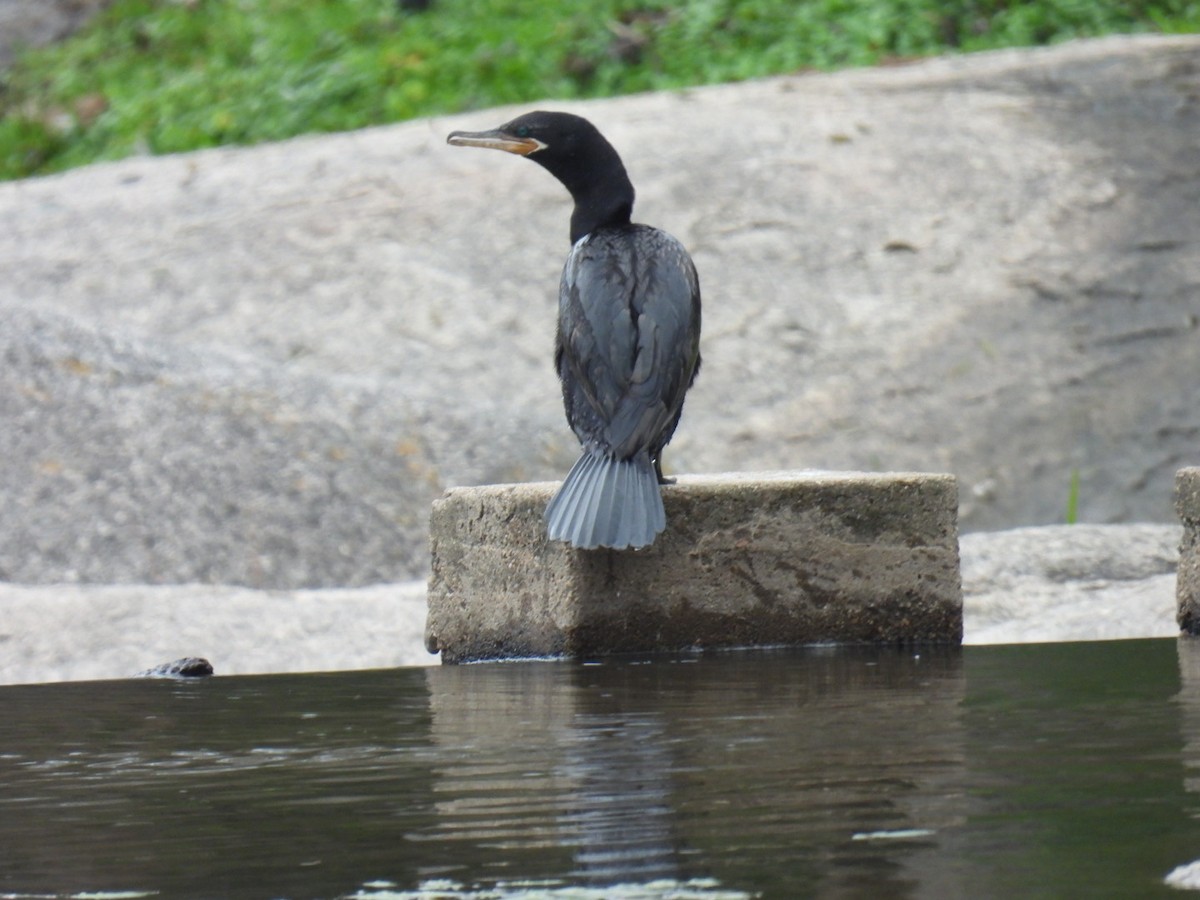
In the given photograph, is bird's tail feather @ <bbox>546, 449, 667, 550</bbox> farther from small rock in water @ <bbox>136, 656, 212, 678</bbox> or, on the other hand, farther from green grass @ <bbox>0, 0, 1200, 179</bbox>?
green grass @ <bbox>0, 0, 1200, 179</bbox>

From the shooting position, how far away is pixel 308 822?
2373mm

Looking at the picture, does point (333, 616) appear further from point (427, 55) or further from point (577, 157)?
point (427, 55)

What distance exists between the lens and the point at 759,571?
494cm

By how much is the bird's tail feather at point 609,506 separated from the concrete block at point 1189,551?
4.23 feet

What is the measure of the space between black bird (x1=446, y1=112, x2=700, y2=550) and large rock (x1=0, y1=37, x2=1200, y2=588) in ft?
9.98

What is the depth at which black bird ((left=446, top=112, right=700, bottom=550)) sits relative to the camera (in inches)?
185

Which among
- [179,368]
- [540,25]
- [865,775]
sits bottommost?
[865,775]

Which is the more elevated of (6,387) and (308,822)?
(6,387)

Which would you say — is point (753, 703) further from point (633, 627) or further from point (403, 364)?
point (403, 364)

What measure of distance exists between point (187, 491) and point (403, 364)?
236cm

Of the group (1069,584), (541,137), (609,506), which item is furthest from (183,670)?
(1069,584)

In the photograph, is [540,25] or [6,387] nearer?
[6,387]

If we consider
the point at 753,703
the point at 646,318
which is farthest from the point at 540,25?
the point at 753,703

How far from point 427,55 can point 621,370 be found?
36.1 ft
